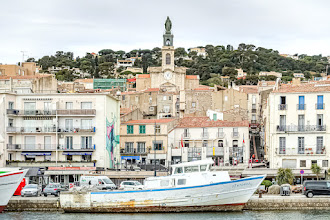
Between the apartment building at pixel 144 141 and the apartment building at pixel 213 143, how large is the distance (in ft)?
3.03

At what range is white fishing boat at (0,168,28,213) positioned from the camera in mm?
49219

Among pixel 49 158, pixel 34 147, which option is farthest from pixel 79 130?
→ pixel 34 147

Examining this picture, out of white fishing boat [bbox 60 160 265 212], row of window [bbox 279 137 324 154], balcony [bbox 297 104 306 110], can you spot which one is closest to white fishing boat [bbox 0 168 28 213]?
white fishing boat [bbox 60 160 265 212]

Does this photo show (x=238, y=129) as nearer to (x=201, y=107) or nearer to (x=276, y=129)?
(x=276, y=129)

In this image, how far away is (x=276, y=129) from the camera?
6481 cm

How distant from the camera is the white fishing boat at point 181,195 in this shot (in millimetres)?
48500

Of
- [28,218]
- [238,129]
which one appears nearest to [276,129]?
[238,129]

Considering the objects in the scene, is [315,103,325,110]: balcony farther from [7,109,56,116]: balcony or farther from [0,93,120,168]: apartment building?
[7,109,56,116]: balcony

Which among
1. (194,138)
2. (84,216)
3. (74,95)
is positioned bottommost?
(84,216)

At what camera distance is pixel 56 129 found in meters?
67.1

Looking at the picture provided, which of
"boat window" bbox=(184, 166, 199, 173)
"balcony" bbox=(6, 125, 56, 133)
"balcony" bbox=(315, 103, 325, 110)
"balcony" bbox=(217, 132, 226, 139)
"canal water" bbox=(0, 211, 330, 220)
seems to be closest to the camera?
"canal water" bbox=(0, 211, 330, 220)

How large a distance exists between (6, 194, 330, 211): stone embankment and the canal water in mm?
700

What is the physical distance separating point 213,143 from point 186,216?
28466mm

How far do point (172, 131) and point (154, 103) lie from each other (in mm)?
27151
